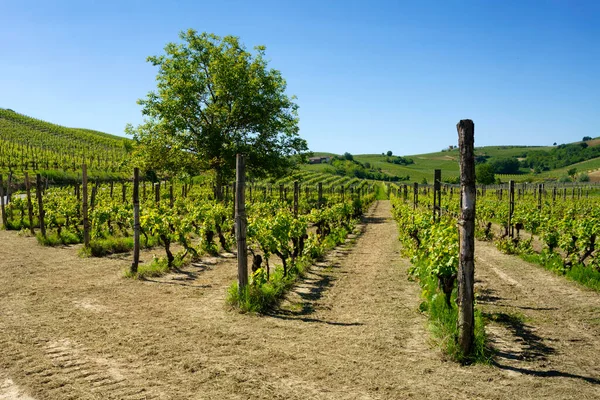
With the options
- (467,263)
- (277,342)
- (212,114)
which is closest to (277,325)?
(277,342)

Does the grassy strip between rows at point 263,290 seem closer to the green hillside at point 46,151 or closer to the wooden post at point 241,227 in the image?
the wooden post at point 241,227

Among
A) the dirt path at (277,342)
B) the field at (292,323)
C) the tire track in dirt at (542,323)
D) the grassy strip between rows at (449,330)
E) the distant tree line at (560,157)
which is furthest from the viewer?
the distant tree line at (560,157)

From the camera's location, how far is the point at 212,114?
2666 cm

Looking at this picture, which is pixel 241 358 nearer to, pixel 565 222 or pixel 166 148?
pixel 565 222

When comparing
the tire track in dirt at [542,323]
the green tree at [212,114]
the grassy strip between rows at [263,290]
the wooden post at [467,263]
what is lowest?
the tire track in dirt at [542,323]

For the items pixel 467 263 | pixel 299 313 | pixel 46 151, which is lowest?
pixel 299 313

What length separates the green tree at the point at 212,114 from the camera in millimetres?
25578

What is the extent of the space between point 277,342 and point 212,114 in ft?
73.6

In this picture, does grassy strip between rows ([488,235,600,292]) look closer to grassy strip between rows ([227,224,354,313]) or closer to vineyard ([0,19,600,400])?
vineyard ([0,19,600,400])

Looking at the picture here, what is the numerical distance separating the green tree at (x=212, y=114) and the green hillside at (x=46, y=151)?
1317 centimetres

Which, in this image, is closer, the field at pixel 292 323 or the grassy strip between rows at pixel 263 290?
the field at pixel 292 323

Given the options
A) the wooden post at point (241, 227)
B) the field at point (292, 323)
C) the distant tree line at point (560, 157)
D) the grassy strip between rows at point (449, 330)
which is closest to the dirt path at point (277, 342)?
the field at point (292, 323)

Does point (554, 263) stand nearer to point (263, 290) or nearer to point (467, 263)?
point (467, 263)

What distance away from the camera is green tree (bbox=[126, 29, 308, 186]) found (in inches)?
1007
